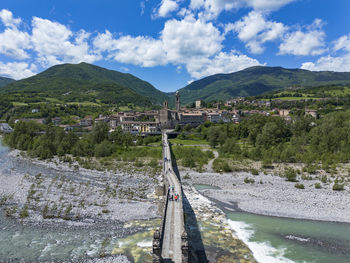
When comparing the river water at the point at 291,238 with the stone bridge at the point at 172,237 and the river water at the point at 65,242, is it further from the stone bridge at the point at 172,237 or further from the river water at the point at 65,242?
the river water at the point at 65,242

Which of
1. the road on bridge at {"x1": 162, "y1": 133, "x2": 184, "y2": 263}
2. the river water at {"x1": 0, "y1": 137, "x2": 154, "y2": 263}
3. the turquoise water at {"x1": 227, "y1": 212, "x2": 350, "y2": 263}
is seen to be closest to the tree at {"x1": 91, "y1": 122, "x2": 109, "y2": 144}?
the river water at {"x1": 0, "y1": 137, "x2": 154, "y2": 263}

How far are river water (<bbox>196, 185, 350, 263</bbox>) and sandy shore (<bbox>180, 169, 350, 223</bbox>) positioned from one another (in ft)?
4.82

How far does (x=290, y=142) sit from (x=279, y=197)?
32.0m

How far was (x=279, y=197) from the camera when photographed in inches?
1051

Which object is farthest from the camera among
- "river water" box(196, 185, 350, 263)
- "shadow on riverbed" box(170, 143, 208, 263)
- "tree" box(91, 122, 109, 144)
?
"tree" box(91, 122, 109, 144)

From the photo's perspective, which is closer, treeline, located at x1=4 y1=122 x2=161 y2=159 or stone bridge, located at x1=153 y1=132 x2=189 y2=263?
stone bridge, located at x1=153 y1=132 x2=189 y2=263

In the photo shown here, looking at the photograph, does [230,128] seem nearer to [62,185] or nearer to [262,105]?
[62,185]

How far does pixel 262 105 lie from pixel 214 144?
82809mm

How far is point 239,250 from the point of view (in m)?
16.0

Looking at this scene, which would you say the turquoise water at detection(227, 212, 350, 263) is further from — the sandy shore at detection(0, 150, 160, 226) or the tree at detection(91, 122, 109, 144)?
the tree at detection(91, 122, 109, 144)

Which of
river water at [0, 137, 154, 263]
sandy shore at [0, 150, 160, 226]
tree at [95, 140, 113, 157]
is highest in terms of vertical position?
tree at [95, 140, 113, 157]

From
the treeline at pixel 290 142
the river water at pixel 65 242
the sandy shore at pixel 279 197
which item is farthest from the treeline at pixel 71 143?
the river water at pixel 65 242

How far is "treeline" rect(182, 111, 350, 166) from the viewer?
44344 millimetres

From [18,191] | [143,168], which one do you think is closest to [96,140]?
[143,168]
